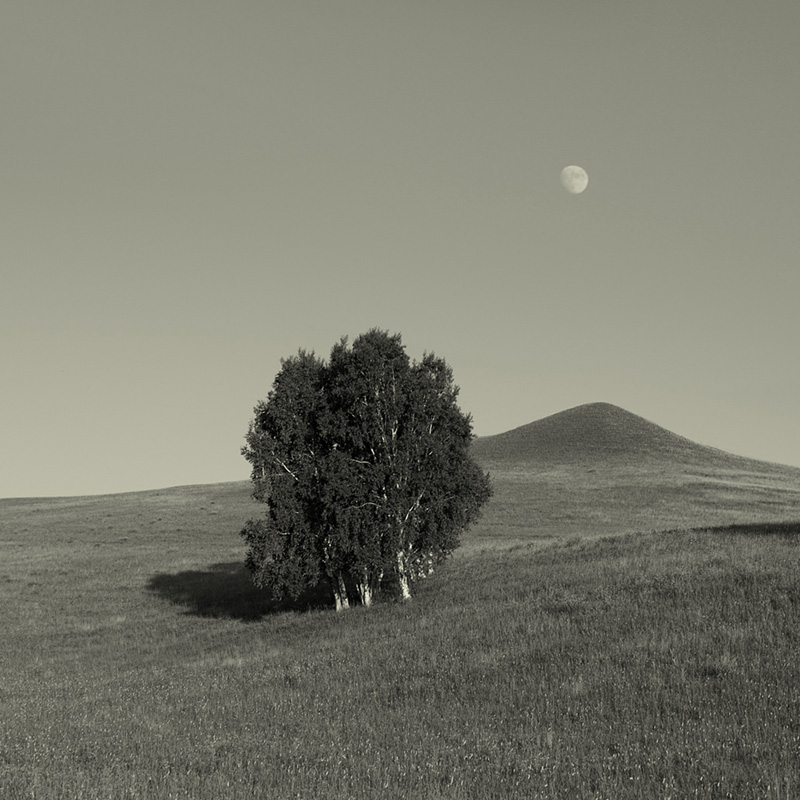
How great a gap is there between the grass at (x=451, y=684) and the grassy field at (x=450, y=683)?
7cm

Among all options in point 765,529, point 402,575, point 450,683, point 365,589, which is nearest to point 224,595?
point 365,589

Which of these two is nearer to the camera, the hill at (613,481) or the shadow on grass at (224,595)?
the shadow on grass at (224,595)

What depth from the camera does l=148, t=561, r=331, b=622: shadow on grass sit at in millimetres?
37125

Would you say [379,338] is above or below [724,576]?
above

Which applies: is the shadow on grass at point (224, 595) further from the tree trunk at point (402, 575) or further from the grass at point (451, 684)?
the tree trunk at point (402, 575)

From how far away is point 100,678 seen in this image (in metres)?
23.9

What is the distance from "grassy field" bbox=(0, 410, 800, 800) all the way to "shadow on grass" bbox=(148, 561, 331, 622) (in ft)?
1.08

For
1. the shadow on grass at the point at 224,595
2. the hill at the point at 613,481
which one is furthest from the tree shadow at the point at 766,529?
the shadow on grass at the point at 224,595

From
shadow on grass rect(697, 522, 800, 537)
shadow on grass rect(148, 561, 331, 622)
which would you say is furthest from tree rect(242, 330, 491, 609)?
shadow on grass rect(697, 522, 800, 537)

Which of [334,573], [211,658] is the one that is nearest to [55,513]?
[334,573]

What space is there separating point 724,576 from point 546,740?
1487cm

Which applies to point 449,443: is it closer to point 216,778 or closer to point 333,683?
point 333,683

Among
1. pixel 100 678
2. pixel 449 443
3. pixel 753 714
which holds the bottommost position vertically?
pixel 100 678

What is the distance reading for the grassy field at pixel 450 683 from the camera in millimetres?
10500
